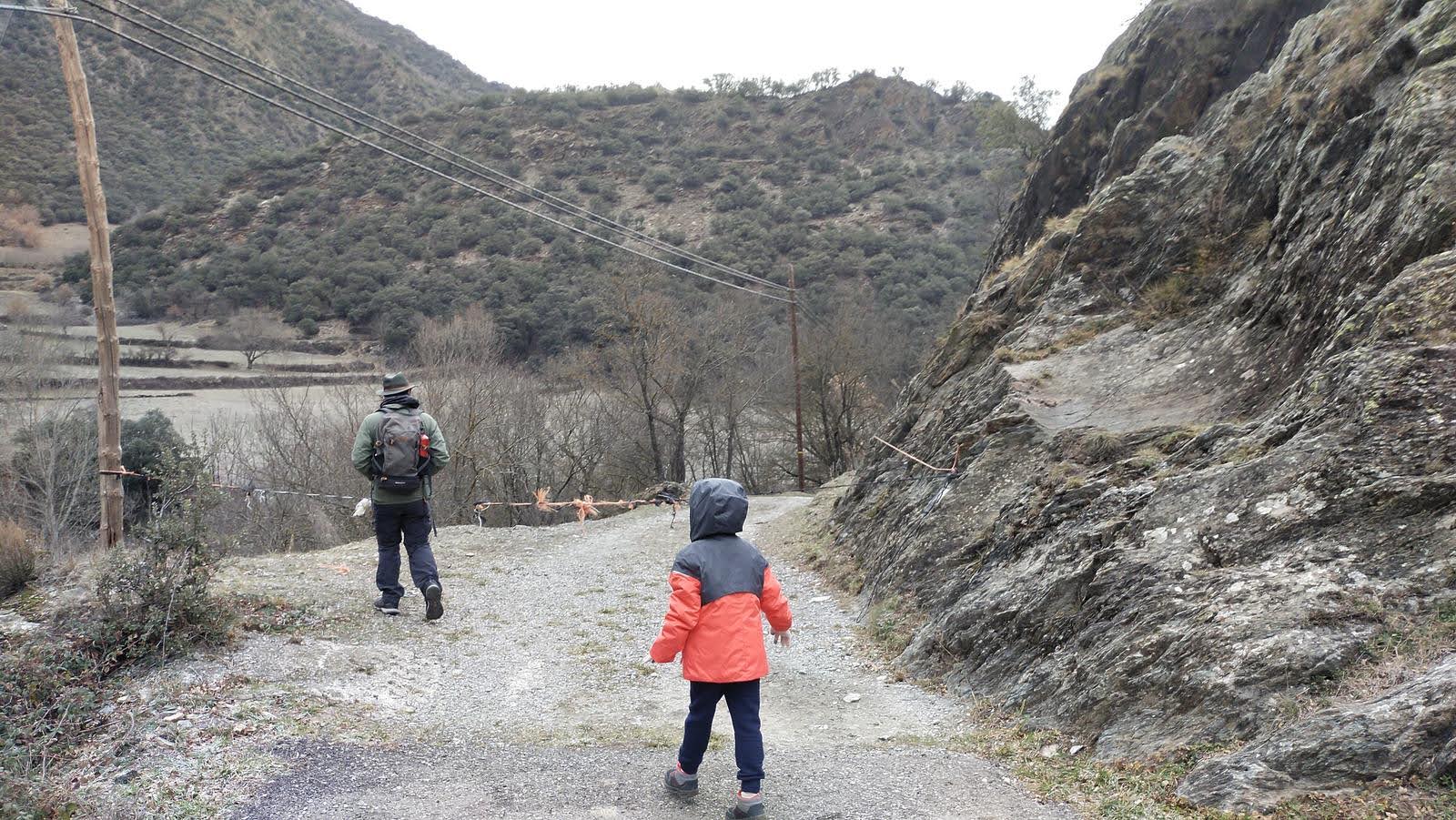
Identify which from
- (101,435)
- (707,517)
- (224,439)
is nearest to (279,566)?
(101,435)

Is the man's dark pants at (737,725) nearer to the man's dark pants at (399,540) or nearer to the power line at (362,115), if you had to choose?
the man's dark pants at (399,540)

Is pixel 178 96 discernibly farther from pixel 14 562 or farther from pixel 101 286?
pixel 14 562

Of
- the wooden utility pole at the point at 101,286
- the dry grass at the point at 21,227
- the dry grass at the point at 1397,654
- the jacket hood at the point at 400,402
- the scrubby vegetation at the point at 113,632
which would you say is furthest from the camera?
the dry grass at the point at 21,227

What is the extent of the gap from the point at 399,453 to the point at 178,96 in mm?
59209

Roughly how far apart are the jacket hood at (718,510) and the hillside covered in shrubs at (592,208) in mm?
35640

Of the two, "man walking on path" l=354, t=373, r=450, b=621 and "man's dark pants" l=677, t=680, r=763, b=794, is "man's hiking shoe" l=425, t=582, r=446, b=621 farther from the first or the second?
"man's dark pants" l=677, t=680, r=763, b=794

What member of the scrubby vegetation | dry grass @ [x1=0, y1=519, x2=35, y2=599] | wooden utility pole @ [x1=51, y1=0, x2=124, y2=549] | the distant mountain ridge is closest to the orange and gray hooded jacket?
the scrubby vegetation

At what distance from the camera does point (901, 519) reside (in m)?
10.5

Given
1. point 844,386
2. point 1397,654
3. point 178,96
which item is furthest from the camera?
point 178,96

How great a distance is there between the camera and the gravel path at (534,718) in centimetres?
458

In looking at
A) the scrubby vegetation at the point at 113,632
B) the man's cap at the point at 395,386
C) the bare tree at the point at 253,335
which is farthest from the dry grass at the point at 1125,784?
the bare tree at the point at 253,335

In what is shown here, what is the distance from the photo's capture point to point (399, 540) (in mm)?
8297

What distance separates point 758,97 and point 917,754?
7756 cm

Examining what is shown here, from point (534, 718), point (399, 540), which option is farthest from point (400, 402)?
point (534, 718)
